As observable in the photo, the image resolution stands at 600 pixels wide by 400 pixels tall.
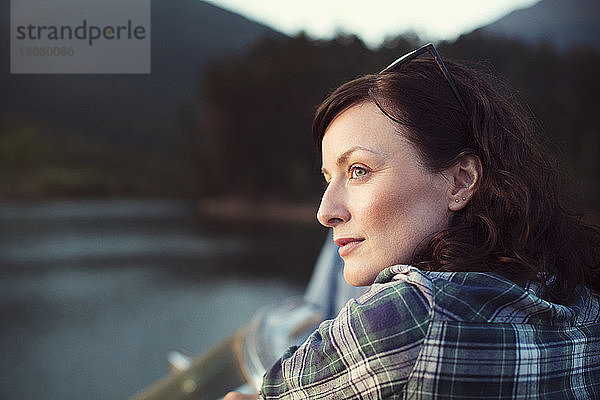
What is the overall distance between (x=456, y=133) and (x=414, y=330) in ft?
0.64

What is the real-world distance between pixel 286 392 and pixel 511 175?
258 millimetres

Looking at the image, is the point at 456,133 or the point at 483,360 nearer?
the point at 483,360

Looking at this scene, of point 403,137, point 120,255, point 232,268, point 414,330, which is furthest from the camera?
point 232,268

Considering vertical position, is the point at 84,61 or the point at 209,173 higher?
the point at 84,61

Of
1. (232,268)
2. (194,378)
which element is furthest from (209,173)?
(194,378)

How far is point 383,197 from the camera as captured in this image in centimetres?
Answer: 48

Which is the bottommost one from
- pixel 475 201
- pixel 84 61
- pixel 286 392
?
pixel 286 392

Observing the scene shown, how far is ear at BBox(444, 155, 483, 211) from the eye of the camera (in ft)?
1.60

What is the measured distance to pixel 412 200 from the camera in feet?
1.58

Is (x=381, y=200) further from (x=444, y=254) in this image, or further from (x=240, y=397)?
(x=240, y=397)

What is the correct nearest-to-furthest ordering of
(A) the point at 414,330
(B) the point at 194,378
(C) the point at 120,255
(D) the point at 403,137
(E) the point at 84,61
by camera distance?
(A) the point at 414,330
(D) the point at 403,137
(B) the point at 194,378
(E) the point at 84,61
(C) the point at 120,255

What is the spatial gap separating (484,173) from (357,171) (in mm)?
109

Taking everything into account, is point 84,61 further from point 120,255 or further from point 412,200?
point 412,200

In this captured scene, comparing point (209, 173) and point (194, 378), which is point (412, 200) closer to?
point (194, 378)
